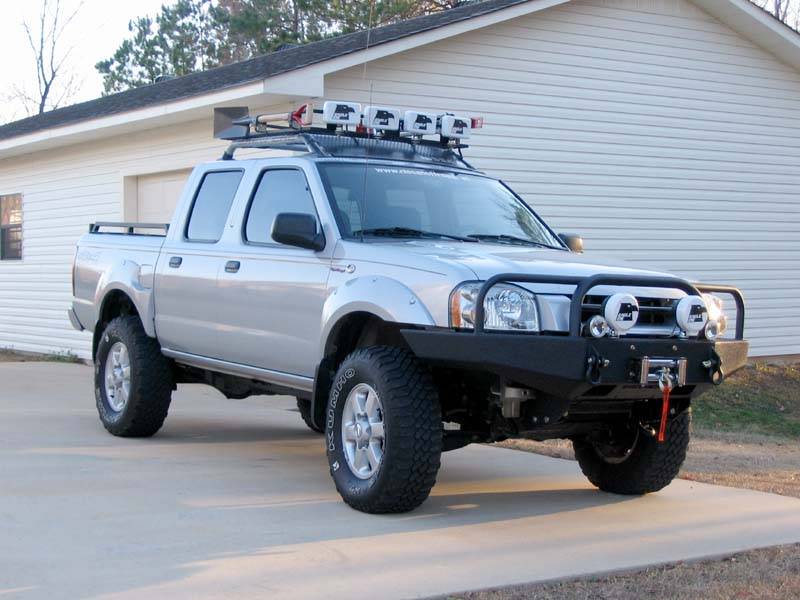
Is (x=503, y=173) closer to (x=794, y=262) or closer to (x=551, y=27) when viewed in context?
(x=551, y=27)

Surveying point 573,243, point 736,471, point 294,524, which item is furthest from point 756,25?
point 294,524

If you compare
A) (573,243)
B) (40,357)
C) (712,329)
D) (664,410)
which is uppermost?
(573,243)

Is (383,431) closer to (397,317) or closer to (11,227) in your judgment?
(397,317)

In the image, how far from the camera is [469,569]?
529 centimetres

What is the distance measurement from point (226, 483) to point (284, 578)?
2135 mm

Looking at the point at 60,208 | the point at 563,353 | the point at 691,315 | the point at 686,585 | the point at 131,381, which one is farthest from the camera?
the point at 60,208

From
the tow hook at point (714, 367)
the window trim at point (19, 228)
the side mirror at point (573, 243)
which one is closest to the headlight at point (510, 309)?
the tow hook at point (714, 367)

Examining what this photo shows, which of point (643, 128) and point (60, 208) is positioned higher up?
point (643, 128)

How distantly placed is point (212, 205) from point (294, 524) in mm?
2895

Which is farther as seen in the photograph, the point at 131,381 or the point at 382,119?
the point at 131,381

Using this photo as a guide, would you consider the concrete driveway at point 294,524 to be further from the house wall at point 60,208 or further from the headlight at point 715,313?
the house wall at point 60,208

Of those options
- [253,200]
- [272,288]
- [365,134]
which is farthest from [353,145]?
[272,288]

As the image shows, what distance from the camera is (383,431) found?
242 inches

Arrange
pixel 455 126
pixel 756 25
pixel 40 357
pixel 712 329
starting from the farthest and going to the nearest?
pixel 40 357
pixel 756 25
pixel 455 126
pixel 712 329
